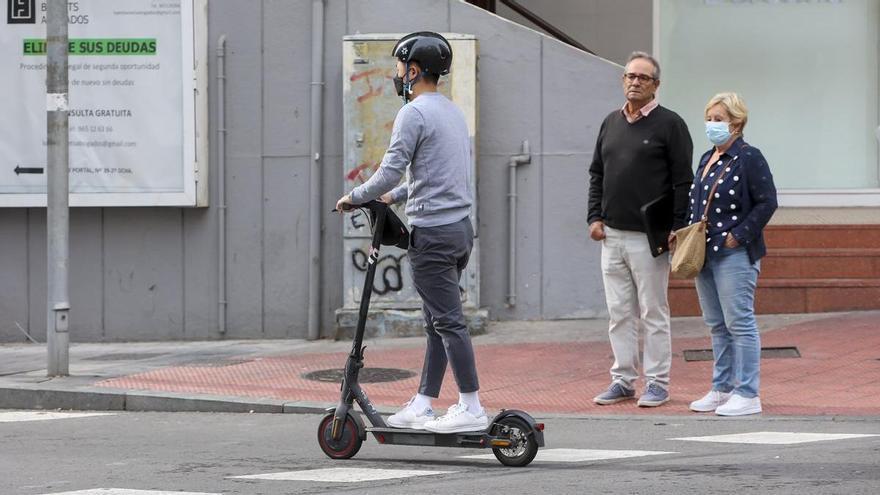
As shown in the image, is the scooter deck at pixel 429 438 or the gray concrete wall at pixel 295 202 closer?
the scooter deck at pixel 429 438

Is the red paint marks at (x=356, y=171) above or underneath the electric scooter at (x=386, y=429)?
above

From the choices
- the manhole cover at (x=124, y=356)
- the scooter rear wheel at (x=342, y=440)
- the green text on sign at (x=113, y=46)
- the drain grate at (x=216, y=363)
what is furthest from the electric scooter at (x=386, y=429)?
the green text on sign at (x=113, y=46)

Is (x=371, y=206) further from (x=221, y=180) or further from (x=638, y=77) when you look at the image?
(x=221, y=180)

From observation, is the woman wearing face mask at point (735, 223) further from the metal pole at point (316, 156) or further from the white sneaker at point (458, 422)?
the metal pole at point (316, 156)

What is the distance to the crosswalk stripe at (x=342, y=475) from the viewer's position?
6.52 m

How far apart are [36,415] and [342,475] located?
351cm

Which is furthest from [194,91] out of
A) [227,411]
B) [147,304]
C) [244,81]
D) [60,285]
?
→ [227,411]

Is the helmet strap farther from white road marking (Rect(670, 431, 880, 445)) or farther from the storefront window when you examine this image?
the storefront window

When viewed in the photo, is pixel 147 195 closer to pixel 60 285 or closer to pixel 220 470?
pixel 60 285

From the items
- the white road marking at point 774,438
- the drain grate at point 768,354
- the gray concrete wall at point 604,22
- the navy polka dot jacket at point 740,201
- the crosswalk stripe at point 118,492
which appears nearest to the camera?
the crosswalk stripe at point 118,492

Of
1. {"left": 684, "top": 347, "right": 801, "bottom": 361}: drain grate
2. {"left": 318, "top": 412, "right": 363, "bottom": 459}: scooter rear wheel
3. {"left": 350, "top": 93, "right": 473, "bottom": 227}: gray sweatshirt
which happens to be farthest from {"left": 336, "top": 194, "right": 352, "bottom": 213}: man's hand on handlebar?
{"left": 684, "top": 347, "right": 801, "bottom": 361}: drain grate

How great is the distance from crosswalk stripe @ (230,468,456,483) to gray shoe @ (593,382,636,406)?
2.61 m

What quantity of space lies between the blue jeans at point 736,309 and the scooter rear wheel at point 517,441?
2317 mm

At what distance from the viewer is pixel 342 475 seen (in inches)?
261
